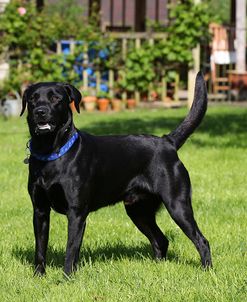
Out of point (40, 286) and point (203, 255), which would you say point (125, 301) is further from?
point (203, 255)

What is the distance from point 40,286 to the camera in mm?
4746

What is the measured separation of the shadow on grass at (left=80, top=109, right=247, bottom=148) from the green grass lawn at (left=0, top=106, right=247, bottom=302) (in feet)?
4.77

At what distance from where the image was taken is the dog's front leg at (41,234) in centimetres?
503

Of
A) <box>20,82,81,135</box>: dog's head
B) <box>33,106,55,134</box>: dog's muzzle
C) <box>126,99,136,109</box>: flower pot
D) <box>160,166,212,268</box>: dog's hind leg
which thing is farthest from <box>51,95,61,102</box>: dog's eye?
<box>126,99,136,109</box>: flower pot

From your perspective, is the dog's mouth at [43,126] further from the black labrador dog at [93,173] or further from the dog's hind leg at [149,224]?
the dog's hind leg at [149,224]

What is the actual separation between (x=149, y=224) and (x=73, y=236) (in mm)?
872

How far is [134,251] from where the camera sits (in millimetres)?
5812

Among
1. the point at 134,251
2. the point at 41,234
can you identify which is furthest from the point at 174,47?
the point at 41,234

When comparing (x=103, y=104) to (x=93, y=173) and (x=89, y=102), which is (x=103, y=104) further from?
(x=93, y=173)

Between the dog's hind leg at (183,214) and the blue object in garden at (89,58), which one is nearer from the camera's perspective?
the dog's hind leg at (183,214)

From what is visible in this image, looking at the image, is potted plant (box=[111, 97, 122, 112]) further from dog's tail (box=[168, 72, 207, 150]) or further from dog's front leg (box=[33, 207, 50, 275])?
dog's front leg (box=[33, 207, 50, 275])

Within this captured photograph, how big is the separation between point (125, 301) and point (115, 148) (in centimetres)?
123

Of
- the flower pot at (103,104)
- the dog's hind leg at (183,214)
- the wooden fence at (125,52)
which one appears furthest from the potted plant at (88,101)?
the dog's hind leg at (183,214)

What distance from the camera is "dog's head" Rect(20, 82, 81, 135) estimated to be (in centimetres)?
472
